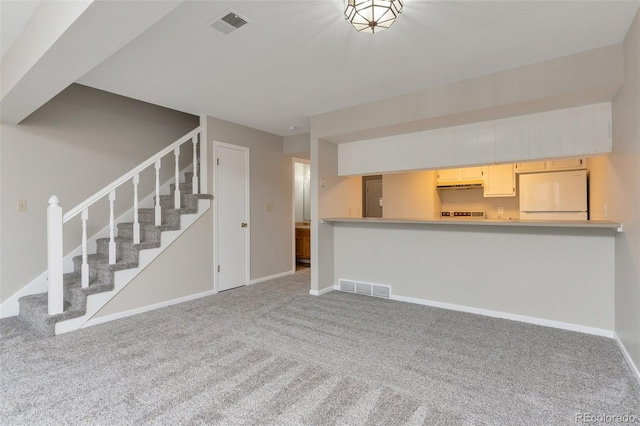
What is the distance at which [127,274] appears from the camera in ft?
11.4

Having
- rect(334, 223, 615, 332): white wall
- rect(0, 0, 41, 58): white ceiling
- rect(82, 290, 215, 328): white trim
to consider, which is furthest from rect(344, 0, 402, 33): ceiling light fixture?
rect(82, 290, 215, 328): white trim

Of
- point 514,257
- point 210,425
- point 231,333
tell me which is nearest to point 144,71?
point 231,333

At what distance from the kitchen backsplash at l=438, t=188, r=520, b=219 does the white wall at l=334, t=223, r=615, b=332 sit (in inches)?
83.8

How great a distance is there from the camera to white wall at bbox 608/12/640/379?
209cm

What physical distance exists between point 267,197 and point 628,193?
14.1 feet

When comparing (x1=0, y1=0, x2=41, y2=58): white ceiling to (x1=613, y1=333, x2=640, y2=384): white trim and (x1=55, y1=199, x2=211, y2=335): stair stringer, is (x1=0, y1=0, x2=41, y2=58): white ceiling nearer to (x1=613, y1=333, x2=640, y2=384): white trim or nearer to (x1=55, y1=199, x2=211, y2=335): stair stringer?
(x1=55, y1=199, x2=211, y2=335): stair stringer

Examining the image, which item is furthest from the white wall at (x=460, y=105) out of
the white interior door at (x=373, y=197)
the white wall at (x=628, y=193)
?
the white interior door at (x=373, y=197)

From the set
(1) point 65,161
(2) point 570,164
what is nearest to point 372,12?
(2) point 570,164

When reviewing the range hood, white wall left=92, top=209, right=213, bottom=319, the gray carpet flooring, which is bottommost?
the gray carpet flooring

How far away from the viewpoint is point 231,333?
116 inches

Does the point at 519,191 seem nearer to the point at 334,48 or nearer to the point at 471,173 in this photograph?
the point at 471,173

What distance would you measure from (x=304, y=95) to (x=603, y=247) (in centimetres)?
326

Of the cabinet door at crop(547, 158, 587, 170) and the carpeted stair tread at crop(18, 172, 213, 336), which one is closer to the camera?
the carpeted stair tread at crop(18, 172, 213, 336)

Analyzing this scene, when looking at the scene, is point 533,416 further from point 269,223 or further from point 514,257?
point 269,223
